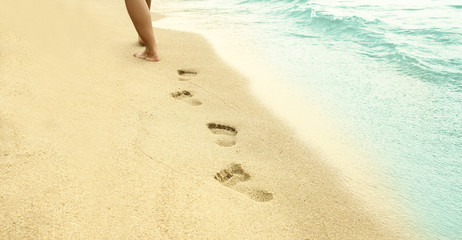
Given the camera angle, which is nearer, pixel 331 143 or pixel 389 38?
pixel 331 143

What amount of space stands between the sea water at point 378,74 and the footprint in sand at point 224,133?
1.35ft

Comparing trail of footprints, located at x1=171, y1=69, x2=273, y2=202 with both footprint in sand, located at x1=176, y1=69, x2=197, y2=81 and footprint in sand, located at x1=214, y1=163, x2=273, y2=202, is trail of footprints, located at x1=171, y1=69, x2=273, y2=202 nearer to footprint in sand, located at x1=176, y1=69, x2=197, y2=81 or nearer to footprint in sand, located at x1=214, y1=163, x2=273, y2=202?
footprint in sand, located at x1=214, y1=163, x2=273, y2=202

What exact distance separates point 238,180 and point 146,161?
41 centimetres

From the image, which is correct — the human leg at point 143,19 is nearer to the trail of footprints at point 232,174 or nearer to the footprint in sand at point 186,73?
the footprint in sand at point 186,73

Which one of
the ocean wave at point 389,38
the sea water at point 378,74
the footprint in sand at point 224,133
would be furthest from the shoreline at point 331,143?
the ocean wave at point 389,38

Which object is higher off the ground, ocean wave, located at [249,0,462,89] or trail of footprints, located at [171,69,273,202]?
ocean wave, located at [249,0,462,89]

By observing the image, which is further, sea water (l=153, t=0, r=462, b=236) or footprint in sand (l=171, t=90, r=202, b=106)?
footprint in sand (l=171, t=90, r=202, b=106)

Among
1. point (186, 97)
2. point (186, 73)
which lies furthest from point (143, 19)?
point (186, 97)

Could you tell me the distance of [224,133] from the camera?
202 centimetres

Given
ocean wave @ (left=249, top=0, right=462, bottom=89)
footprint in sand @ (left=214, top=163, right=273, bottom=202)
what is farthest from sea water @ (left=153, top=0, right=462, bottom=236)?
footprint in sand @ (left=214, top=163, right=273, bottom=202)

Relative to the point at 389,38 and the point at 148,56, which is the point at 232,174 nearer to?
the point at 148,56

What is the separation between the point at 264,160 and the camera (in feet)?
5.82

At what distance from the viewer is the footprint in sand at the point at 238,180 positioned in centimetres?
152

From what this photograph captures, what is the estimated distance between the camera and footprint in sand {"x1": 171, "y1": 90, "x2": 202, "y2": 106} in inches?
91.8
